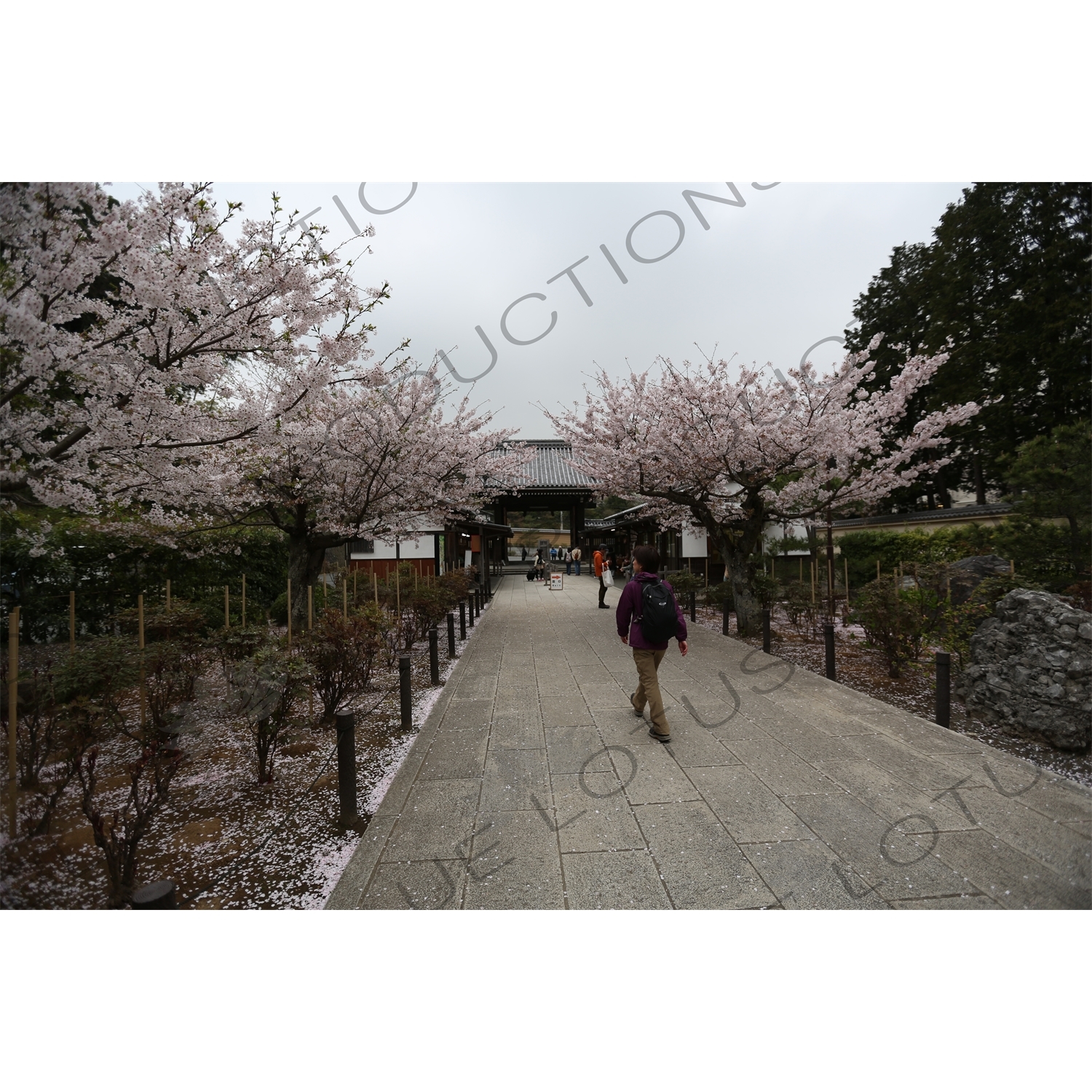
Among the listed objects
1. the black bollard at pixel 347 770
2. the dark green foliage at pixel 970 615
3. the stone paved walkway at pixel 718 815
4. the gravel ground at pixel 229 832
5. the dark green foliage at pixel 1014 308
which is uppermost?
the dark green foliage at pixel 1014 308

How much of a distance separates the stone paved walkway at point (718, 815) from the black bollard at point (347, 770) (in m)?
0.14

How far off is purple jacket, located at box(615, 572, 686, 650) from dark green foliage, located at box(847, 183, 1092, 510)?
2.72 meters

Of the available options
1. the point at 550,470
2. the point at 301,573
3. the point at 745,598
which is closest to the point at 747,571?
the point at 745,598

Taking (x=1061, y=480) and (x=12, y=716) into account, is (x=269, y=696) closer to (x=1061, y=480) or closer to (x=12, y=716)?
(x=12, y=716)

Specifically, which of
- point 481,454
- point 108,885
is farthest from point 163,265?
point 481,454

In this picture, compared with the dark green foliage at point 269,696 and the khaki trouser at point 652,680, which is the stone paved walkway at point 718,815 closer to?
the khaki trouser at point 652,680

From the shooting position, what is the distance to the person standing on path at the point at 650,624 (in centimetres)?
398

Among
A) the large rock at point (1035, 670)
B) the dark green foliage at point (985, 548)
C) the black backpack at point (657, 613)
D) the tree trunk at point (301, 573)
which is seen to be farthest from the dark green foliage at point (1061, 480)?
the tree trunk at point (301, 573)

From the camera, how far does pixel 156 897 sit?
5.61 feet

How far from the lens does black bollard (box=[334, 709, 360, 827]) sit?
113 inches

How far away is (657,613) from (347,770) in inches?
94.4

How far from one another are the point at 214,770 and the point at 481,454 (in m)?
8.01

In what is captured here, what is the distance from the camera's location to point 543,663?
6977 mm

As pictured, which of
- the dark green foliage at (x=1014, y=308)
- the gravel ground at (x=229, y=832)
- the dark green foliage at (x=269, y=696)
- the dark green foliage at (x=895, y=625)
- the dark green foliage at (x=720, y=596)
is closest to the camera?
the gravel ground at (x=229, y=832)
